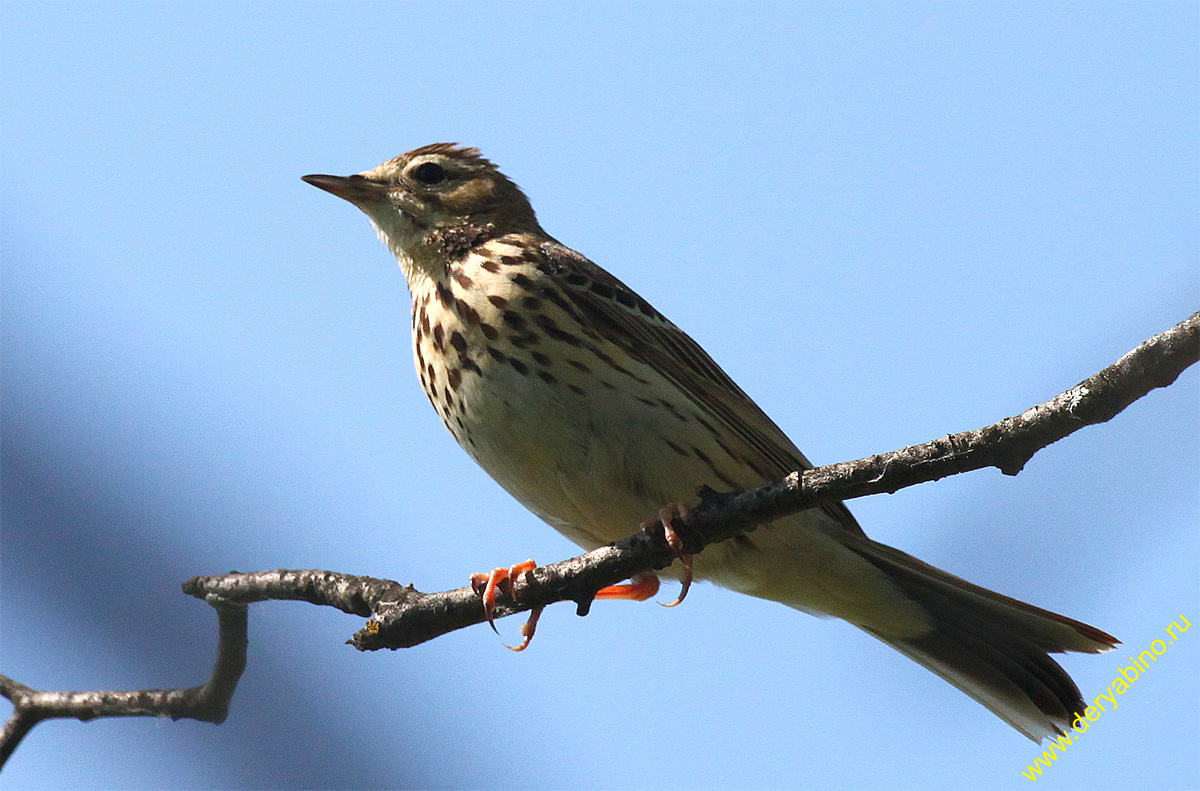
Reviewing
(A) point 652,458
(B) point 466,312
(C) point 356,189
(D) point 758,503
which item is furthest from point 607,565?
(C) point 356,189

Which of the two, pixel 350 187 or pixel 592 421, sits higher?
pixel 350 187

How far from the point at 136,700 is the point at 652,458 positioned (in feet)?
7.40

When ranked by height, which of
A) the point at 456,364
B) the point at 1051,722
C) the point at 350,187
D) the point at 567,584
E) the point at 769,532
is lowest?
the point at 1051,722

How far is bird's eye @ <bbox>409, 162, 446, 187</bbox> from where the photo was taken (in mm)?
6707

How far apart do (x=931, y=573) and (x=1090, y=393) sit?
2306 mm

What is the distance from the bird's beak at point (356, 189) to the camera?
258 inches

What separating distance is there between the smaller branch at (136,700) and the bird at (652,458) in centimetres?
111

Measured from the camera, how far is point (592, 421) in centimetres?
517

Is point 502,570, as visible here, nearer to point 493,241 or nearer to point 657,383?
point 657,383

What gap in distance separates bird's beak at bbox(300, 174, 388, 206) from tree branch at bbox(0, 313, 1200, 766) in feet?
8.87

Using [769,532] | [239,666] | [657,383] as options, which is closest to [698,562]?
[769,532]

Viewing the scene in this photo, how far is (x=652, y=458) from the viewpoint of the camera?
5.16m

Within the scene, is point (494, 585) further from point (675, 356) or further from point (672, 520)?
point (675, 356)

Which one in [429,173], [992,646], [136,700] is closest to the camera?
[136,700]
